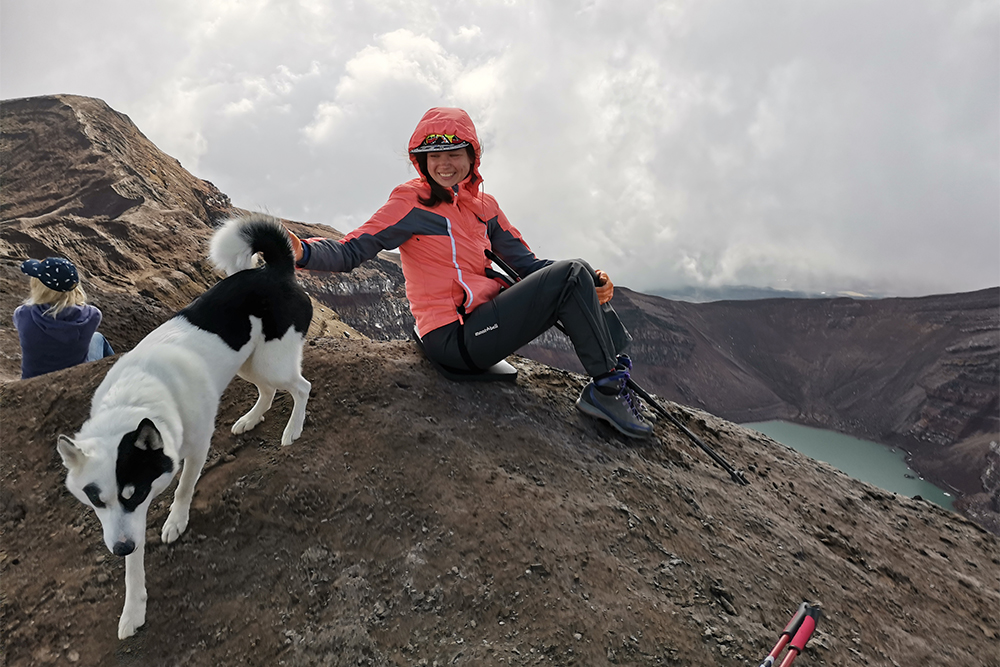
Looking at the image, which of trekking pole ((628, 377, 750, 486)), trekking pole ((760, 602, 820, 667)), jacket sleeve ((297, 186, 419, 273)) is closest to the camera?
trekking pole ((760, 602, 820, 667))

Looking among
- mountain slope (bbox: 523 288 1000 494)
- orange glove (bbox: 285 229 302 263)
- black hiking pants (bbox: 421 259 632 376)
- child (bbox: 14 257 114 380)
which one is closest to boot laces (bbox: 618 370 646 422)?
black hiking pants (bbox: 421 259 632 376)

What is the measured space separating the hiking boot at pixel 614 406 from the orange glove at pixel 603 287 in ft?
2.08

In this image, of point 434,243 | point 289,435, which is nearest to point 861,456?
point 434,243

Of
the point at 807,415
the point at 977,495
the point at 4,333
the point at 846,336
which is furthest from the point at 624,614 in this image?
the point at 846,336

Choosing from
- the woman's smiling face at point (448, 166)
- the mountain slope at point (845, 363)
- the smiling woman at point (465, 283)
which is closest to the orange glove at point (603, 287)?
the smiling woman at point (465, 283)

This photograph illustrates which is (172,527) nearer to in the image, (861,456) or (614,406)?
(614,406)

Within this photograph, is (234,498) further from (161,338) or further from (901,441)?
(901,441)

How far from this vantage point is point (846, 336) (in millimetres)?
46844

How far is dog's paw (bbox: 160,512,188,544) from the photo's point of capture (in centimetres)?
244

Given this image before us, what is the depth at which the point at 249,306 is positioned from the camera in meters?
2.77

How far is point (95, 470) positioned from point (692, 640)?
277 cm

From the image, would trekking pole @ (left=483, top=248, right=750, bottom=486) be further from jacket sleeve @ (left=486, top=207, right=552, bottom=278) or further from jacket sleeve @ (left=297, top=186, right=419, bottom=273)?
jacket sleeve @ (left=297, top=186, right=419, bottom=273)

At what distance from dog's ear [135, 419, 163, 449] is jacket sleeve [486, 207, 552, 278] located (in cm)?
291

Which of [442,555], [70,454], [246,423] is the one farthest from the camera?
[246,423]
